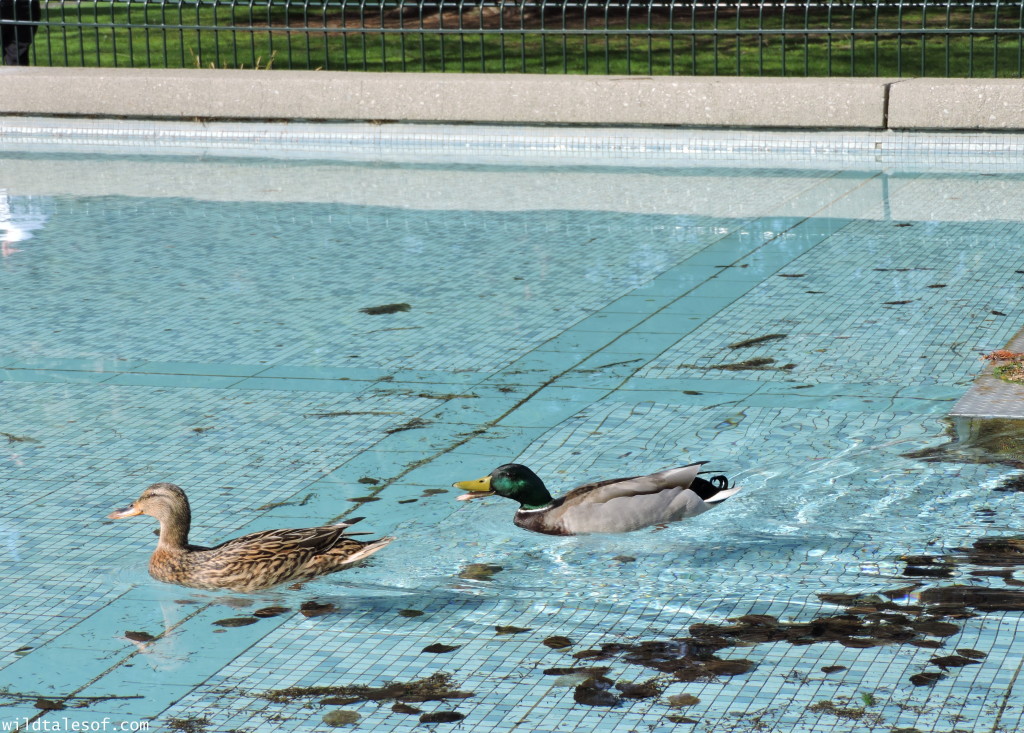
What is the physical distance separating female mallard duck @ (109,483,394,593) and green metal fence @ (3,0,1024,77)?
1095 centimetres

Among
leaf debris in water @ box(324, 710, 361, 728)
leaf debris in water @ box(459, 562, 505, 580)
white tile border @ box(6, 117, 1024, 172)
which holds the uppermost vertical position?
white tile border @ box(6, 117, 1024, 172)

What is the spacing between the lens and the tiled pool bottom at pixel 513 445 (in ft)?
14.6

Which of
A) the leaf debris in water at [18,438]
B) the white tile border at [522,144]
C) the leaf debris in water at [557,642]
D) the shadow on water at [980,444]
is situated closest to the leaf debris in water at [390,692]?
the leaf debris in water at [557,642]

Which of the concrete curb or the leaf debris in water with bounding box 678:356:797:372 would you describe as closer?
the leaf debris in water with bounding box 678:356:797:372

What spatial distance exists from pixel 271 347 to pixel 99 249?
3.35 m

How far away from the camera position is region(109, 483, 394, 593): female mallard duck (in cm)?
510

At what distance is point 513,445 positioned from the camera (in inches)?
263

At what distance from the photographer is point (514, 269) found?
1037 cm

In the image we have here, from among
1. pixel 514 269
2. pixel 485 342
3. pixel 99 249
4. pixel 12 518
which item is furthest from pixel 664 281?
pixel 12 518

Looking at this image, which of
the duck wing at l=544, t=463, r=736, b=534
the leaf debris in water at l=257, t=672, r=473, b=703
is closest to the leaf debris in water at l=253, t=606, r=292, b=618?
the leaf debris in water at l=257, t=672, r=473, b=703

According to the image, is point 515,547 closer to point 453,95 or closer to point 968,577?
point 968,577

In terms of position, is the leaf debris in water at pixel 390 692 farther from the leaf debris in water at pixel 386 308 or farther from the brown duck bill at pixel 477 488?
the leaf debris in water at pixel 386 308

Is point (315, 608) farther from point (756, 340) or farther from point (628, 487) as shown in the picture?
point (756, 340)

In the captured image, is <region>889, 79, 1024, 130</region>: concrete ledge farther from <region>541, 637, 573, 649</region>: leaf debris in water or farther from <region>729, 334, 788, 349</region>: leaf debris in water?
<region>541, 637, 573, 649</region>: leaf debris in water
